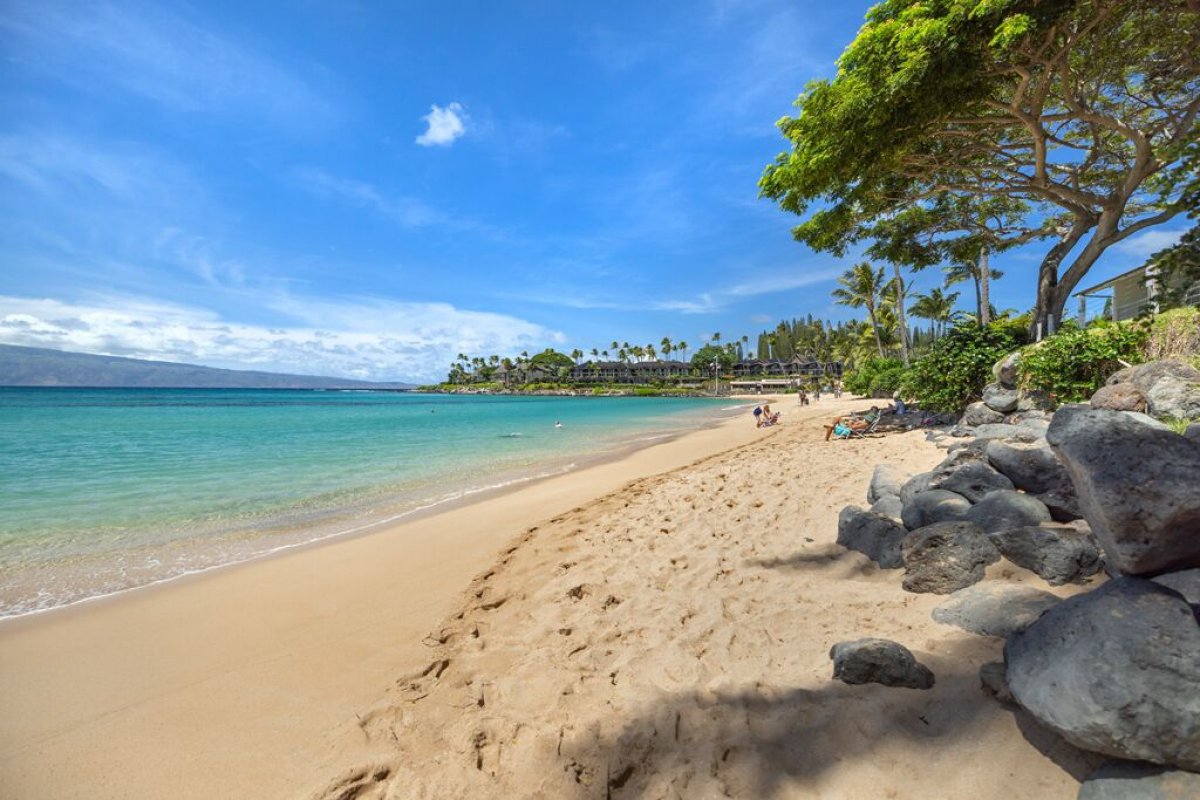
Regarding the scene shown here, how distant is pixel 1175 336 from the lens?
782 cm

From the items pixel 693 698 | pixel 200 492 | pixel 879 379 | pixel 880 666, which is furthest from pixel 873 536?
pixel 879 379

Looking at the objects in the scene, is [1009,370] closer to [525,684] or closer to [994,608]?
[994,608]

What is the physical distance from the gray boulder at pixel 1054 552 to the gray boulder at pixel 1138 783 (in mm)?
1633

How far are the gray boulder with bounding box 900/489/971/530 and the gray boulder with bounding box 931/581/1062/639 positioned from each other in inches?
44.2

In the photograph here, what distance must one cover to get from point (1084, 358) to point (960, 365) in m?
2.81

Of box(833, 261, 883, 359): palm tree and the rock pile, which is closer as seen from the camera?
the rock pile

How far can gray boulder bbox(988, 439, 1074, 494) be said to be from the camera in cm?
427

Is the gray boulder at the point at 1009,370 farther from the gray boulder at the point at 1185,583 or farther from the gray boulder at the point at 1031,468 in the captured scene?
the gray boulder at the point at 1185,583

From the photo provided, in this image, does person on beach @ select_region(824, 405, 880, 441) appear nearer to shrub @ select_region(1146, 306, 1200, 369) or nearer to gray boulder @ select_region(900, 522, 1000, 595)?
shrub @ select_region(1146, 306, 1200, 369)

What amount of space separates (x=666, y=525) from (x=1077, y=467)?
4.55 meters

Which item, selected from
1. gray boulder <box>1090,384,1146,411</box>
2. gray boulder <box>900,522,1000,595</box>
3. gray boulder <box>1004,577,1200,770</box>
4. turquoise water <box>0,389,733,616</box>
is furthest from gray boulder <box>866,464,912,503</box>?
Answer: turquoise water <box>0,389,733,616</box>

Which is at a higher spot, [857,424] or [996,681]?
[857,424]

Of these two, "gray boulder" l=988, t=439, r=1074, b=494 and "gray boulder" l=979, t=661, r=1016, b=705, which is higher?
"gray boulder" l=988, t=439, r=1074, b=494

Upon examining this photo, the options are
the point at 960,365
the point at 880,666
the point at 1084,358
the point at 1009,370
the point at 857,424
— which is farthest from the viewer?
the point at 857,424
